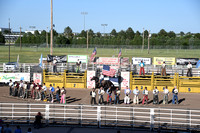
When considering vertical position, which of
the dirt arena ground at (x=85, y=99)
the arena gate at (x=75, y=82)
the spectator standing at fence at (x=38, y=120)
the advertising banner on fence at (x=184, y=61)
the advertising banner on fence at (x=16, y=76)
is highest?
the advertising banner on fence at (x=184, y=61)

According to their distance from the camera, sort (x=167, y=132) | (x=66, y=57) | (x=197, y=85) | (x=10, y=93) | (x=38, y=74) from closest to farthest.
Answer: (x=167, y=132)
(x=10, y=93)
(x=197, y=85)
(x=38, y=74)
(x=66, y=57)

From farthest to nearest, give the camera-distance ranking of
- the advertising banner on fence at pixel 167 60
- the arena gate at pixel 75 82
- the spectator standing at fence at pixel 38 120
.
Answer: the advertising banner on fence at pixel 167 60, the arena gate at pixel 75 82, the spectator standing at fence at pixel 38 120

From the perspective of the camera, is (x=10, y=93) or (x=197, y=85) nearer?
(x=10, y=93)

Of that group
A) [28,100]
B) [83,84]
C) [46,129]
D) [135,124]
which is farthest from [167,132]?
[83,84]

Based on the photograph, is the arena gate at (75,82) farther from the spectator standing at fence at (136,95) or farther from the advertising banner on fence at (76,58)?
the spectator standing at fence at (136,95)

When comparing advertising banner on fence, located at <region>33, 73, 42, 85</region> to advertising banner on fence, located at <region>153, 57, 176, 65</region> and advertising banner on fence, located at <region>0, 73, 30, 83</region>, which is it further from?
advertising banner on fence, located at <region>153, 57, 176, 65</region>

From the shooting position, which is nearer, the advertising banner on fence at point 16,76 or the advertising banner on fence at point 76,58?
the advertising banner on fence at point 16,76

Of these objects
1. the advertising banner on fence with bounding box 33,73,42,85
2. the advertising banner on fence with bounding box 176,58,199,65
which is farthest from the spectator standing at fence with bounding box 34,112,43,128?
the advertising banner on fence with bounding box 176,58,199,65

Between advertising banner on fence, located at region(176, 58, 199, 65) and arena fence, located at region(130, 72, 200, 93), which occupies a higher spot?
advertising banner on fence, located at region(176, 58, 199, 65)

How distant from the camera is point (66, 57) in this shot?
32.2 metres

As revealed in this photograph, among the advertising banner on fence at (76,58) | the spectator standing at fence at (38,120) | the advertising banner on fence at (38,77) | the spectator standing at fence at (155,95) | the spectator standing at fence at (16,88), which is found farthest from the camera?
the advertising banner on fence at (76,58)

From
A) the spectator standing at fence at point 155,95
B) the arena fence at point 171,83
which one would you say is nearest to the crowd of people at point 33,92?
the spectator standing at fence at point 155,95

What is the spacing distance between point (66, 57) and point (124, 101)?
14487 mm

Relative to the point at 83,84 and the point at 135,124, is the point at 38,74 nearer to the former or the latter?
the point at 83,84
